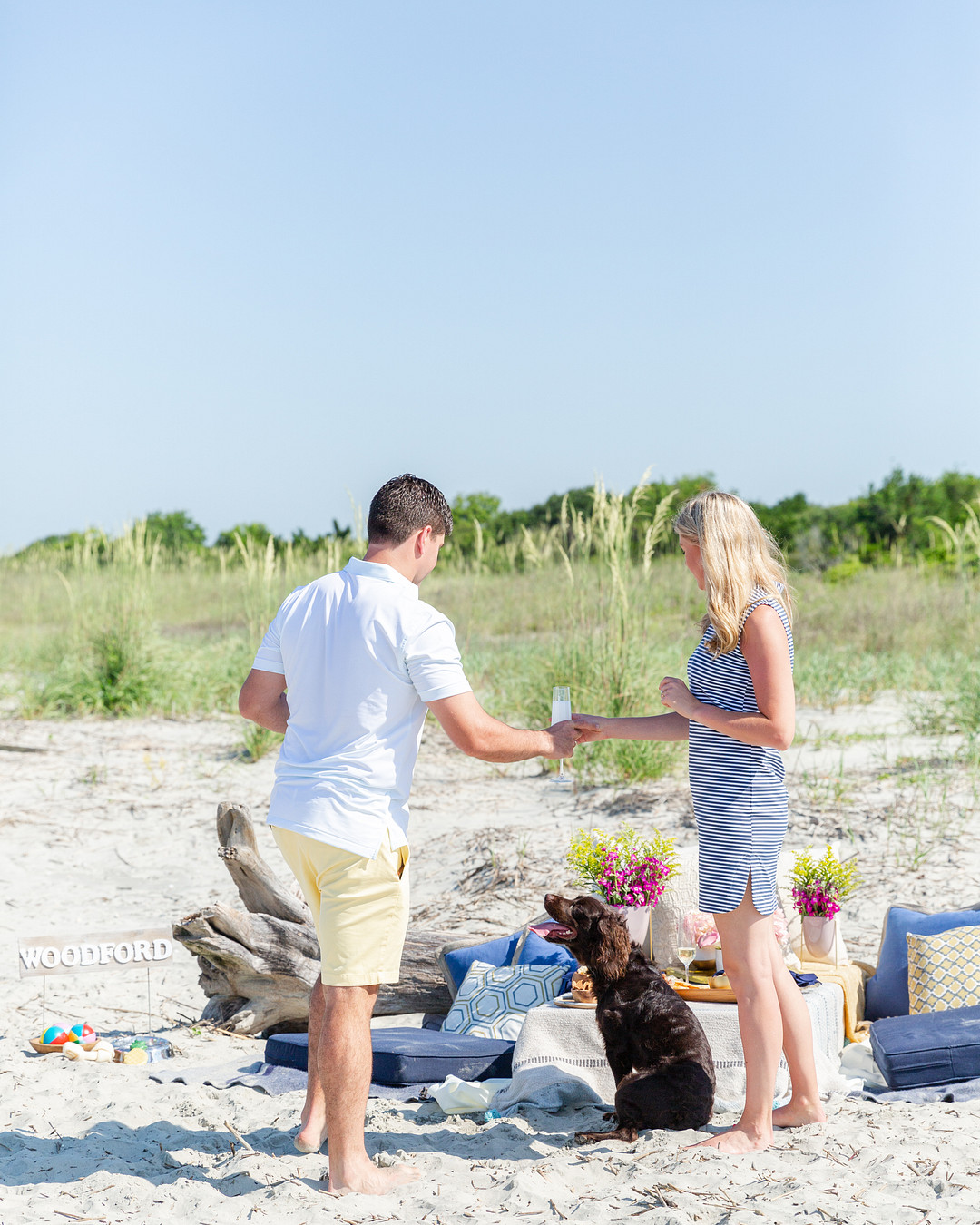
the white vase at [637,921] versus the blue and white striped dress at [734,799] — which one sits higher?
the blue and white striped dress at [734,799]

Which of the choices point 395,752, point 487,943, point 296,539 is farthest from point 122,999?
point 296,539

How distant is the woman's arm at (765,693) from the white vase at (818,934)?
1.45m

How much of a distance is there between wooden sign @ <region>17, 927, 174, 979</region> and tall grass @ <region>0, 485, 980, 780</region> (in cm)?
367

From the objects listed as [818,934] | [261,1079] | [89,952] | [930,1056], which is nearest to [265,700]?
[261,1079]

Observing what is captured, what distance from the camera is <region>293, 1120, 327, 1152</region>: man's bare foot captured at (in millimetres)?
3057

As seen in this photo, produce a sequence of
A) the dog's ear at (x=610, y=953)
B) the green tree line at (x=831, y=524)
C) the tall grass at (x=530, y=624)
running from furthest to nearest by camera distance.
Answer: the green tree line at (x=831, y=524) → the tall grass at (x=530, y=624) → the dog's ear at (x=610, y=953)

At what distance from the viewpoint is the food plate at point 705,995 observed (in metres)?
3.67

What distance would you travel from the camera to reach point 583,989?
3.77m

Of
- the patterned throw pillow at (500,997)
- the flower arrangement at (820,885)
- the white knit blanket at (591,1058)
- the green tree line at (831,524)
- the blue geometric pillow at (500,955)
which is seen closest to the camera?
the white knit blanket at (591,1058)

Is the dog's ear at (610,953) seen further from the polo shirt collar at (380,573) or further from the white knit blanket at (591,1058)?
the polo shirt collar at (380,573)

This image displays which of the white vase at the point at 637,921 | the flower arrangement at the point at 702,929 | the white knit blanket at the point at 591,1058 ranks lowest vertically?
the white knit blanket at the point at 591,1058

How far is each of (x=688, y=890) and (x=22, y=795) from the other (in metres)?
5.82

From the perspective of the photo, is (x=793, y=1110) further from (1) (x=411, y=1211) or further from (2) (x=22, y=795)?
(2) (x=22, y=795)

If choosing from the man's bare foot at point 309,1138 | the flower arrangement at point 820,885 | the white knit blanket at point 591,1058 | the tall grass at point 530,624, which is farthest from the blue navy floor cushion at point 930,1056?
the tall grass at point 530,624
